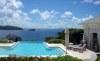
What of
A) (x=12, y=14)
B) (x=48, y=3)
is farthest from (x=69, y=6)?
(x=12, y=14)

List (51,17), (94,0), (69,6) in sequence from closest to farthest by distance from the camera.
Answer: (94,0), (69,6), (51,17)

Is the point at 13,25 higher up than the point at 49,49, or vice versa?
the point at 13,25

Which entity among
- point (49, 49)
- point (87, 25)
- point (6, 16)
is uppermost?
point (6, 16)

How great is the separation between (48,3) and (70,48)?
76.4ft

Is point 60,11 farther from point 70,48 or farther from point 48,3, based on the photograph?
point 70,48

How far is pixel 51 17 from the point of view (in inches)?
1804

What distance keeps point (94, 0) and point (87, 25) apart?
15.5 metres

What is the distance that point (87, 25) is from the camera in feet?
65.9

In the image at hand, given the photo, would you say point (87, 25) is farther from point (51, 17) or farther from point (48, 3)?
point (51, 17)

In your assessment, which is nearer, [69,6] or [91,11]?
[91,11]

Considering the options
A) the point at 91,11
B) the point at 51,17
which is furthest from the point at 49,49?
the point at 51,17

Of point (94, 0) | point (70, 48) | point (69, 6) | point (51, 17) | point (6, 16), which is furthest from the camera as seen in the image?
point (51, 17)

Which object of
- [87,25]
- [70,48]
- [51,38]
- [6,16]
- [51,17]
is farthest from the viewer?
[51,17]

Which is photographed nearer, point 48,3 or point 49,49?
point 49,49
